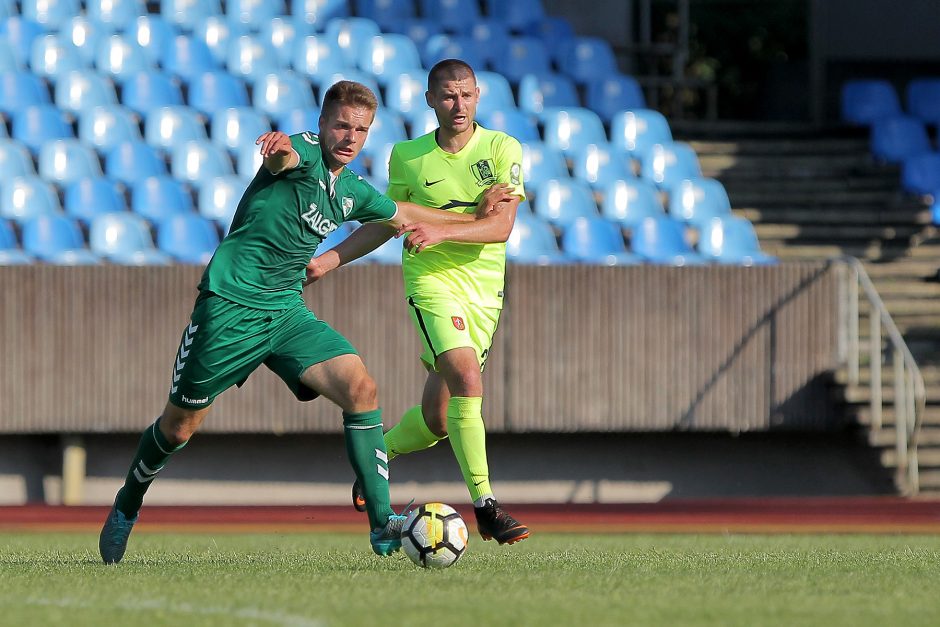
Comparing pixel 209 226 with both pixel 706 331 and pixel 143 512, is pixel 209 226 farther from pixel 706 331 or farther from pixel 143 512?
pixel 706 331

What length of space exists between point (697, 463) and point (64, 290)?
5720 millimetres

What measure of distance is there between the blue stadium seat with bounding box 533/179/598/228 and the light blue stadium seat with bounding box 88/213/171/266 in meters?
3.79

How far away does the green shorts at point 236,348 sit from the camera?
5.93 metres

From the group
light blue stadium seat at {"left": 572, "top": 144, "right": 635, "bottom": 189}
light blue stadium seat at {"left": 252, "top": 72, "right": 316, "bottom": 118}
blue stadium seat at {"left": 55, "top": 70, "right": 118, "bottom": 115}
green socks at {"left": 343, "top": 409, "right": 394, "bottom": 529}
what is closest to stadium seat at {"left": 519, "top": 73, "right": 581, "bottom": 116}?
light blue stadium seat at {"left": 572, "top": 144, "right": 635, "bottom": 189}

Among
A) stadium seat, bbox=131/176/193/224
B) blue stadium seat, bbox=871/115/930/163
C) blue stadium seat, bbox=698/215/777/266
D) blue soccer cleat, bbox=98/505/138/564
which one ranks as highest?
blue stadium seat, bbox=871/115/930/163

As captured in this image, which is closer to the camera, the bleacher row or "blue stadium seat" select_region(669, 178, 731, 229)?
the bleacher row

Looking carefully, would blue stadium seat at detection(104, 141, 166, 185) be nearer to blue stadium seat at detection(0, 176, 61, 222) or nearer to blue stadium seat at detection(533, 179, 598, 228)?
blue stadium seat at detection(0, 176, 61, 222)

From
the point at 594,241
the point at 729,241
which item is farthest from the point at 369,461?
the point at 729,241

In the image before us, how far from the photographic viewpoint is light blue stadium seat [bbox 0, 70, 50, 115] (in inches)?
586

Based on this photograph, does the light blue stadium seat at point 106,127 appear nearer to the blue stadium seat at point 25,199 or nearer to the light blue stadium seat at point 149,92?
the light blue stadium seat at point 149,92

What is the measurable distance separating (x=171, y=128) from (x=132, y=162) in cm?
71

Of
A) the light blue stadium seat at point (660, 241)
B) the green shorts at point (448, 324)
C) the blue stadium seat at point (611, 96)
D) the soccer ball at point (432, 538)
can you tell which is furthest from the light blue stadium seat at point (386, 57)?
the soccer ball at point (432, 538)

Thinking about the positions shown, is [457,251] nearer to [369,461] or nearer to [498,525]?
[369,461]

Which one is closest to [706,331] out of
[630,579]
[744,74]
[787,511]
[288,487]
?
[787,511]
